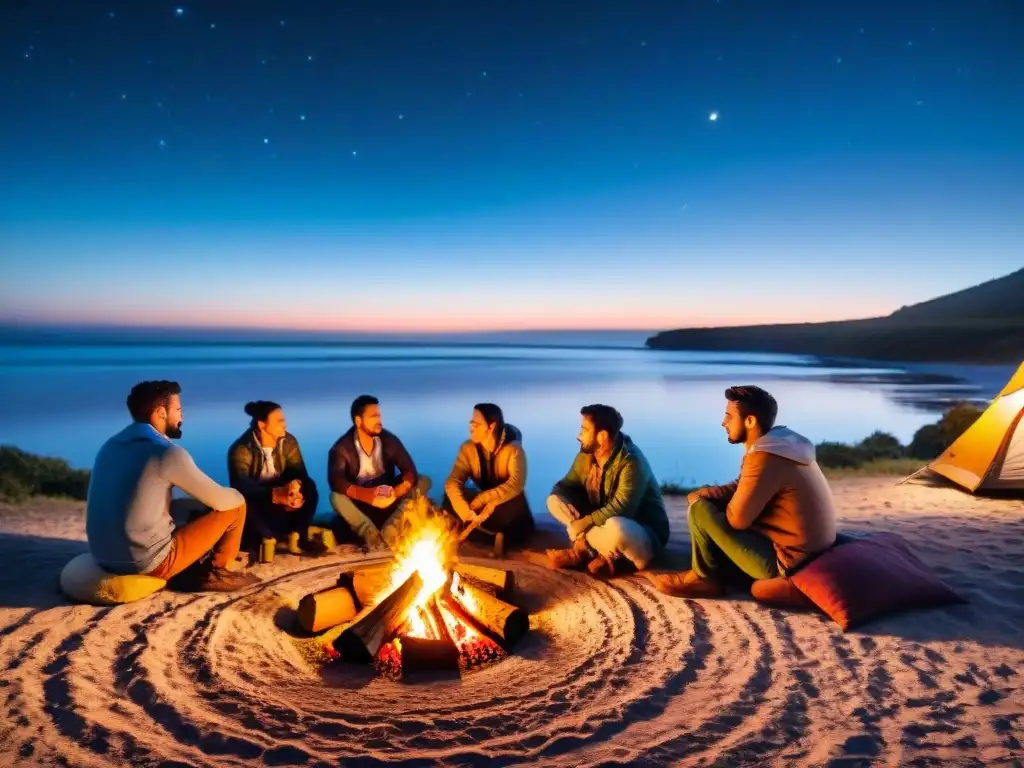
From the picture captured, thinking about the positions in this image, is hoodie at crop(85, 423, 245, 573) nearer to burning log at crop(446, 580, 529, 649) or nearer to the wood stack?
the wood stack

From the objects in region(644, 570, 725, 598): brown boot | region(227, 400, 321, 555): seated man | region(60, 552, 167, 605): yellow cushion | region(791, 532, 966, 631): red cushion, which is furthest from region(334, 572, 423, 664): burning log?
region(791, 532, 966, 631): red cushion

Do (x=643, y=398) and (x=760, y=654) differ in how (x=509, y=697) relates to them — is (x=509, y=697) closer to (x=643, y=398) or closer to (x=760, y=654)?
(x=760, y=654)

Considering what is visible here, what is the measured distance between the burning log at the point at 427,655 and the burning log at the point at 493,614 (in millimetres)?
370

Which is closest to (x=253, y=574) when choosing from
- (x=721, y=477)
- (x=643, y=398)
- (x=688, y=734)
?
(x=688, y=734)

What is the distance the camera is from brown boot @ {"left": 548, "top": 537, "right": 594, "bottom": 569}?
5641 mm

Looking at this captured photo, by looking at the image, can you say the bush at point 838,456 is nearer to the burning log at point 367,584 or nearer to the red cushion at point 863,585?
the red cushion at point 863,585

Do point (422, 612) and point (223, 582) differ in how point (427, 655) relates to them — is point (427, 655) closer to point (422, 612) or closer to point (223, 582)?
point (422, 612)

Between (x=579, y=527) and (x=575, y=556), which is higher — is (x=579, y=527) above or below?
above

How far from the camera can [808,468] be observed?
4.46 metres

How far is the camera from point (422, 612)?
4.47 metres

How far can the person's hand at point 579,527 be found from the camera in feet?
18.4

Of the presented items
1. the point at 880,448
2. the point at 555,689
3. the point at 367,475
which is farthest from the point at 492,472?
the point at 880,448

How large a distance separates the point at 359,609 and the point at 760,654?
105 inches

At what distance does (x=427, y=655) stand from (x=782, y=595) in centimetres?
247
